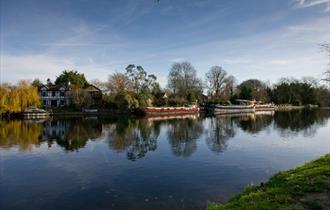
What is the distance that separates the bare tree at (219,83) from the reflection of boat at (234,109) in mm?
7397

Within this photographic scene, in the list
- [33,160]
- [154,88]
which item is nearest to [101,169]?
[33,160]

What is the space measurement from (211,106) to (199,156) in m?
60.4

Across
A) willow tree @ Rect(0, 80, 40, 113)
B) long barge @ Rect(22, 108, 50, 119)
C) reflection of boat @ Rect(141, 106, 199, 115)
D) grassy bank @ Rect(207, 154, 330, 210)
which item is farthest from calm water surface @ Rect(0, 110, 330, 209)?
reflection of boat @ Rect(141, 106, 199, 115)

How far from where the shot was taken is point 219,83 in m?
85.7

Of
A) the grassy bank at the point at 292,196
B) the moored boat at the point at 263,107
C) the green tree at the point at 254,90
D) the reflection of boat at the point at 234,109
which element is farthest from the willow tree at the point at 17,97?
the green tree at the point at 254,90

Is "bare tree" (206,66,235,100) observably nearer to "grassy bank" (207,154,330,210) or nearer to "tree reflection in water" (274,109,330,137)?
"tree reflection in water" (274,109,330,137)

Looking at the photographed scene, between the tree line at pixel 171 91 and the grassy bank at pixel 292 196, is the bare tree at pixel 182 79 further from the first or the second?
the grassy bank at pixel 292 196

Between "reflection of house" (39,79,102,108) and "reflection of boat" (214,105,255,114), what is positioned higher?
"reflection of house" (39,79,102,108)

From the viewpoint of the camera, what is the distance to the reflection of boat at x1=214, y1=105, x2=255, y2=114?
7422 centimetres

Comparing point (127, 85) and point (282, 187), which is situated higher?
point (127, 85)

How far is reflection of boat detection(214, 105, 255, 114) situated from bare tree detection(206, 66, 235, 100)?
7.40 meters

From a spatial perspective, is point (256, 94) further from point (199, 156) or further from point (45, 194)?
point (45, 194)

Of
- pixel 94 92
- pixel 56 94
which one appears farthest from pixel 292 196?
pixel 56 94

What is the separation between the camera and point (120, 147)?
2238 centimetres
